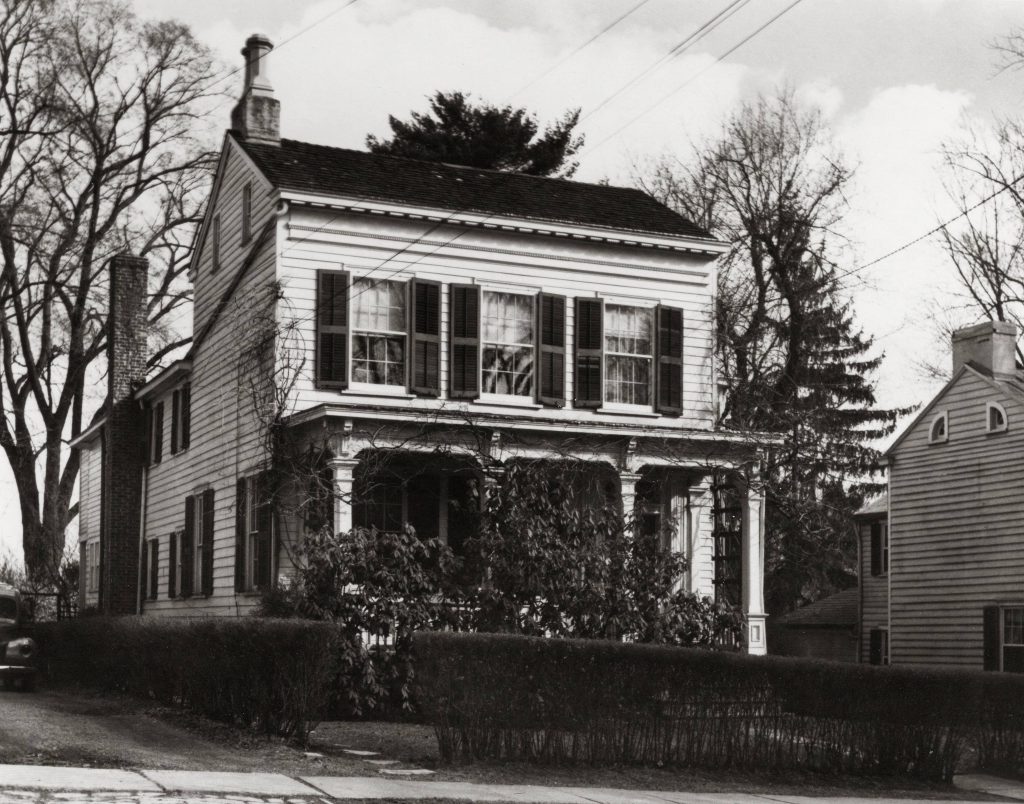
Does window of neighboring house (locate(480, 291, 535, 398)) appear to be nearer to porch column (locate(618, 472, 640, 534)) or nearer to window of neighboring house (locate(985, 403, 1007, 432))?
porch column (locate(618, 472, 640, 534))

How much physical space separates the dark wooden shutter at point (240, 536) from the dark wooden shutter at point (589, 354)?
18.6ft

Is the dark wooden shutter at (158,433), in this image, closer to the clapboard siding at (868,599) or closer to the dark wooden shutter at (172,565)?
the dark wooden shutter at (172,565)

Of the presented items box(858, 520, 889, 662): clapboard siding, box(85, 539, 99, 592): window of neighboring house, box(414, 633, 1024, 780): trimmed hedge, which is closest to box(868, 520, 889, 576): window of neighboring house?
box(858, 520, 889, 662): clapboard siding

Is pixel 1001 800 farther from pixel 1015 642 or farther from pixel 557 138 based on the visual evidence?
pixel 557 138

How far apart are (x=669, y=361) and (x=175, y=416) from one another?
33.6 feet

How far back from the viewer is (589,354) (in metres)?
24.0

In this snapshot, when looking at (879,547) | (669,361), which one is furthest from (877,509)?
(669,361)

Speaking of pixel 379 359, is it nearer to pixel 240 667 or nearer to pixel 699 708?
pixel 240 667

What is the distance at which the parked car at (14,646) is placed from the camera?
74.9 feet

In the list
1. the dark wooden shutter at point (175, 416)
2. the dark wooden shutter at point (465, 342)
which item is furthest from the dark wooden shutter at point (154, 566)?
the dark wooden shutter at point (465, 342)

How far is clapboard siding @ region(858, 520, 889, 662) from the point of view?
111ft

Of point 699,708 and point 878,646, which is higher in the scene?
point 699,708

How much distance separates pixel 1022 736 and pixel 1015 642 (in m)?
12.1

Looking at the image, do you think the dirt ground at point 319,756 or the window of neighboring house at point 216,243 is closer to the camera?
the dirt ground at point 319,756
